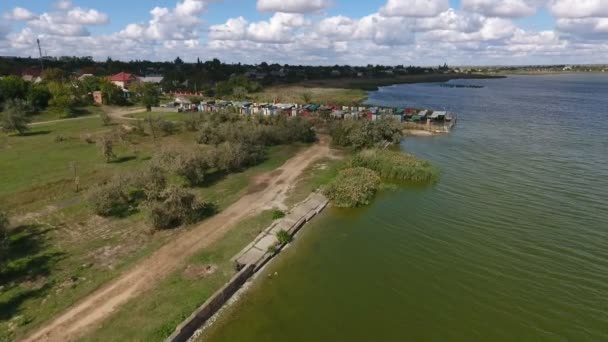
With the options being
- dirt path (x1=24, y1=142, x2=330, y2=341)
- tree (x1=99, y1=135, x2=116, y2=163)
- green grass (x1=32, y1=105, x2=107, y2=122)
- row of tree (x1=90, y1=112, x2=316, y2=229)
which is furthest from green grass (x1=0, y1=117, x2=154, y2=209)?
dirt path (x1=24, y1=142, x2=330, y2=341)

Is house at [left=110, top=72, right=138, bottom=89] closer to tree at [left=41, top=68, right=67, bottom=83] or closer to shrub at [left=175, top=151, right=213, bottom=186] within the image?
tree at [left=41, top=68, right=67, bottom=83]

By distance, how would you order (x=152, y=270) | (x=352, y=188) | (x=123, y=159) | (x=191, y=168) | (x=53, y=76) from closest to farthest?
1. (x=152, y=270)
2. (x=352, y=188)
3. (x=191, y=168)
4. (x=123, y=159)
5. (x=53, y=76)

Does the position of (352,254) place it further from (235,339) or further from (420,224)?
(235,339)

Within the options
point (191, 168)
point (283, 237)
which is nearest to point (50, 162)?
point (191, 168)

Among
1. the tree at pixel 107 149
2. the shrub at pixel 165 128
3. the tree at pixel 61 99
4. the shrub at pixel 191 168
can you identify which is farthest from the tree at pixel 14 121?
the shrub at pixel 191 168

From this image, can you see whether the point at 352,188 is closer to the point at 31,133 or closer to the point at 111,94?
the point at 31,133

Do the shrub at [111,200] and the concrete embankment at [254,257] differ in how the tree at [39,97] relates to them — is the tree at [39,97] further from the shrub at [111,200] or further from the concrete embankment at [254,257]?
the concrete embankment at [254,257]

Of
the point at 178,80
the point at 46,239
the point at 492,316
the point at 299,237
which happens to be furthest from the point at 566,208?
the point at 178,80
